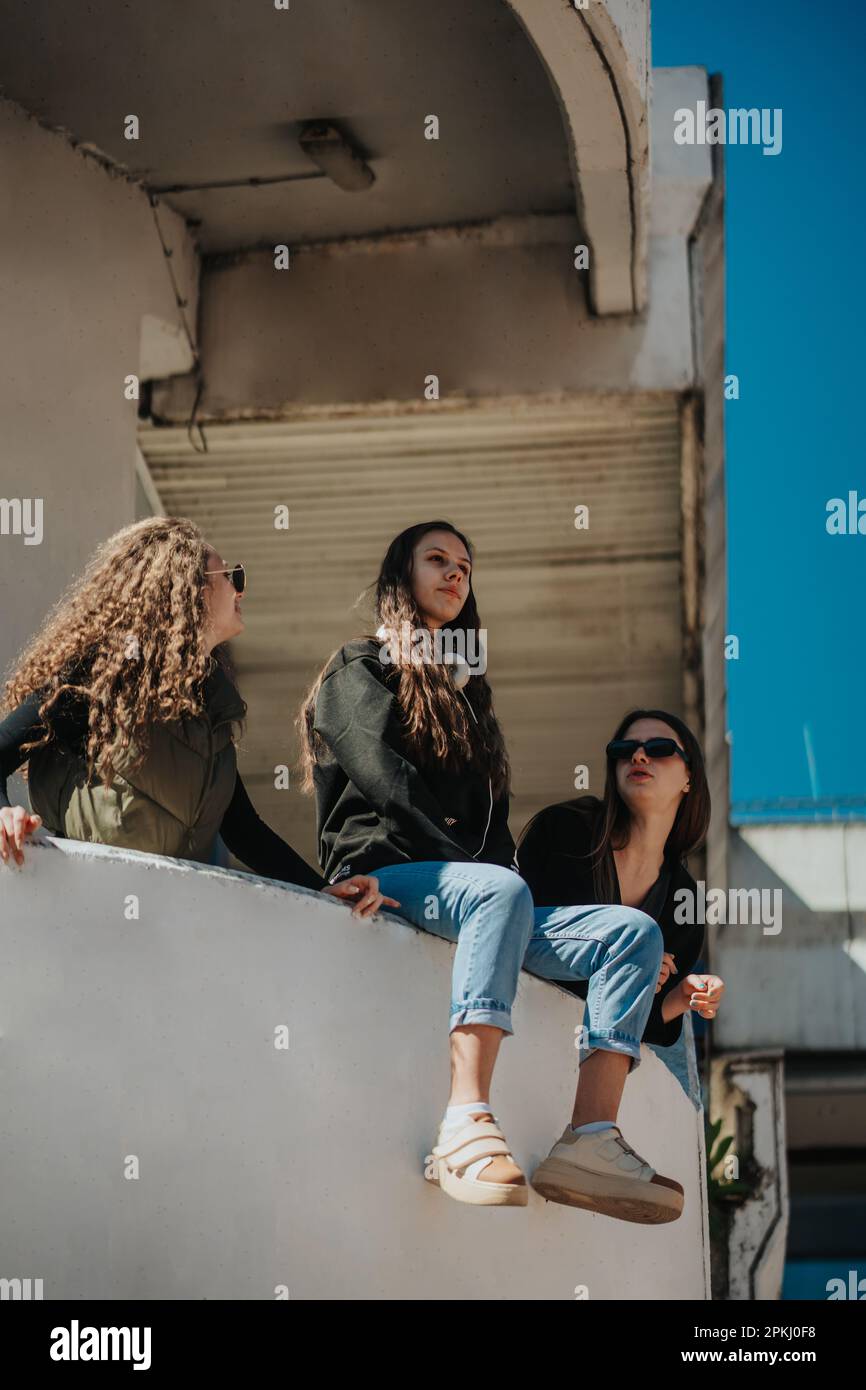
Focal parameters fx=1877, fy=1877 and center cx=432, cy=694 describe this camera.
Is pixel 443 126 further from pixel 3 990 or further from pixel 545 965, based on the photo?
pixel 3 990

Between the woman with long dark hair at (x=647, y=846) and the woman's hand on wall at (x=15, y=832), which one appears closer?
the woman's hand on wall at (x=15, y=832)

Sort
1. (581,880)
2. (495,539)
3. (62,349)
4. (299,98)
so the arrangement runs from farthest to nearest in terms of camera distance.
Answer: (495,539)
(299,98)
(62,349)
(581,880)

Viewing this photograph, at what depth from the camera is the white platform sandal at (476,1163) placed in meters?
4.04

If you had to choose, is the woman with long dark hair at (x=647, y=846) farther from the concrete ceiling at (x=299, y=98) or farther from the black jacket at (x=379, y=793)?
the concrete ceiling at (x=299, y=98)

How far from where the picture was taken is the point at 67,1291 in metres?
4.05

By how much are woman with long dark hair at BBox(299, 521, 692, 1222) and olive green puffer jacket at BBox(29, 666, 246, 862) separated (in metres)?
0.33

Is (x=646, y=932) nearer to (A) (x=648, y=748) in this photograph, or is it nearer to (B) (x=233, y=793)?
(A) (x=648, y=748)

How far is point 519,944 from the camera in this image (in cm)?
436

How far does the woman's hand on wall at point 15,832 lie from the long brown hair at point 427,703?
3.03 feet

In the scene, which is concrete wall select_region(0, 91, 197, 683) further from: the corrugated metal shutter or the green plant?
the green plant

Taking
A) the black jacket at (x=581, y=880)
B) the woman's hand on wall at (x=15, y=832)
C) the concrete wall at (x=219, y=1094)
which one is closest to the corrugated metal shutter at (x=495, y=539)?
the black jacket at (x=581, y=880)

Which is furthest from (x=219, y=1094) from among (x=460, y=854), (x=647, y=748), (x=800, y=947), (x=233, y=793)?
(x=800, y=947)

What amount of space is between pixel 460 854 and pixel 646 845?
0.91 m
